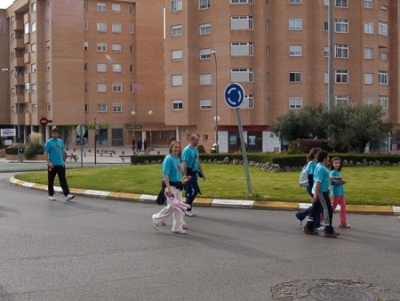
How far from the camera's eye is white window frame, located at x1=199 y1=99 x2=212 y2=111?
2186 inches

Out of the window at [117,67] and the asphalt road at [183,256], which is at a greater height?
the window at [117,67]

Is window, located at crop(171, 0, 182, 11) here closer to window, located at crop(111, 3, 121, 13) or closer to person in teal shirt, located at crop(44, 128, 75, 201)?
window, located at crop(111, 3, 121, 13)

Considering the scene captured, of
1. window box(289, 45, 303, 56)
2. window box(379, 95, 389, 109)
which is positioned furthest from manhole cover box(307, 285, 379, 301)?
window box(379, 95, 389, 109)

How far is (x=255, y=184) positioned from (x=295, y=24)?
4030 cm

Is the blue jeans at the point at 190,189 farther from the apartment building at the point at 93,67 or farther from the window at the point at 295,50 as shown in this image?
the apartment building at the point at 93,67

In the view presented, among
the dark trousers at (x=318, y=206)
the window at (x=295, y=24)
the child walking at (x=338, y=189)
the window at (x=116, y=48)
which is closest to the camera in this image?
the dark trousers at (x=318, y=206)

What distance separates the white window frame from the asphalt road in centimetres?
4399

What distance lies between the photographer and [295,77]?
53.8 metres

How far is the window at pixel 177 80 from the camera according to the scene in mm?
56250

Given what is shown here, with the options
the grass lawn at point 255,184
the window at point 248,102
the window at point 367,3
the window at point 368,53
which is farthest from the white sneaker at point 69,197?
the window at point 367,3

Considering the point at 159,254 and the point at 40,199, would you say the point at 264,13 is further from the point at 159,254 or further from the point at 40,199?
the point at 159,254

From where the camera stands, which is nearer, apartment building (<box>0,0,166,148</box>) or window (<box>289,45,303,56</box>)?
window (<box>289,45,303,56</box>)

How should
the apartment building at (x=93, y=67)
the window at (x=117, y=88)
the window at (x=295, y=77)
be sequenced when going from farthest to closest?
the window at (x=117, y=88) → the apartment building at (x=93, y=67) → the window at (x=295, y=77)

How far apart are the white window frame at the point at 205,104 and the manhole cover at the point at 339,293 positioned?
4961cm
